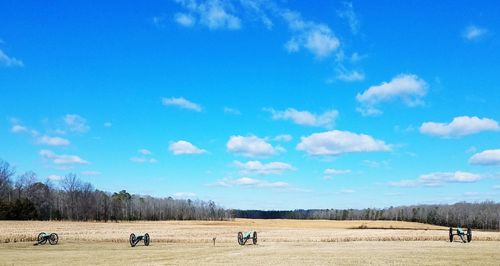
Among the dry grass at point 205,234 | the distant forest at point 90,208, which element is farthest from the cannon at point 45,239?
the distant forest at point 90,208

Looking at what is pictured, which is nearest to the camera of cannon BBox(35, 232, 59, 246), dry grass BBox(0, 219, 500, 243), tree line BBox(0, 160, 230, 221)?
cannon BBox(35, 232, 59, 246)

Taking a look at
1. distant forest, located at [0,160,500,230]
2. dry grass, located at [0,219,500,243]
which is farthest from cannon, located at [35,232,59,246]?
distant forest, located at [0,160,500,230]

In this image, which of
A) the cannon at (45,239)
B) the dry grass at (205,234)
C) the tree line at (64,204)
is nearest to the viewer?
the cannon at (45,239)

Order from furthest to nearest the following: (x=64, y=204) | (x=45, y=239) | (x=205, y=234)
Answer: (x=64, y=204) → (x=205, y=234) → (x=45, y=239)

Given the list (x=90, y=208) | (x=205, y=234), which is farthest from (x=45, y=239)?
(x=90, y=208)

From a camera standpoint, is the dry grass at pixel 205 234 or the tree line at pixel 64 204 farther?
the tree line at pixel 64 204

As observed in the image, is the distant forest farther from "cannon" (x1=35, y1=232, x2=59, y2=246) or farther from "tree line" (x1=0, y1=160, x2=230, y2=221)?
"cannon" (x1=35, y1=232, x2=59, y2=246)

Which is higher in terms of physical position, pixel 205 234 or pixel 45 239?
pixel 45 239

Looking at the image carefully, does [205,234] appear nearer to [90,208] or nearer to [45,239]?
[45,239]

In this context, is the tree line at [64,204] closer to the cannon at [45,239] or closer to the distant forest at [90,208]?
the distant forest at [90,208]

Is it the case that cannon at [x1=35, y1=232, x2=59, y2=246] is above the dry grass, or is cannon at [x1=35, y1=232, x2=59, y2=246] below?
above

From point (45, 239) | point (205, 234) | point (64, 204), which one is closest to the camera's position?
point (45, 239)

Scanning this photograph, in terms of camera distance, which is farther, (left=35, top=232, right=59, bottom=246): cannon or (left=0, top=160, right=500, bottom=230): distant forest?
(left=0, top=160, right=500, bottom=230): distant forest

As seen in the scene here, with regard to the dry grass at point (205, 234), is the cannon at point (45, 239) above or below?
above
